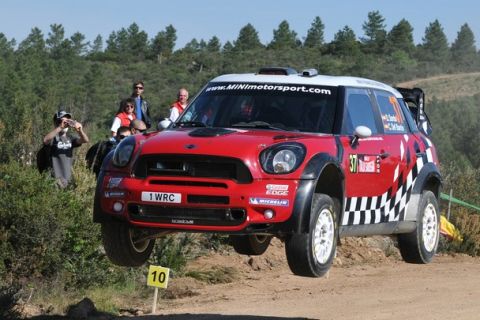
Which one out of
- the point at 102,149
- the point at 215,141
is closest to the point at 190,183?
the point at 215,141

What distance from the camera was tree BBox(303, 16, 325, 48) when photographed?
94.9 m

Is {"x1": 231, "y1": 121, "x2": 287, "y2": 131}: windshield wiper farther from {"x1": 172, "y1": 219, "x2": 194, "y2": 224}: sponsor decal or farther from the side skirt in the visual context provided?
{"x1": 172, "y1": 219, "x2": 194, "y2": 224}: sponsor decal

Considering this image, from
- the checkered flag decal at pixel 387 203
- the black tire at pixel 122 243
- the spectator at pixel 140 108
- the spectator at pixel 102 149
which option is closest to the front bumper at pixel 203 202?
the black tire at pixel 122 243

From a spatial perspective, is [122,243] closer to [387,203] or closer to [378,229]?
[378,229]

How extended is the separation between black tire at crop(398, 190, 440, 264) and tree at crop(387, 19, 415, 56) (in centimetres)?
7905

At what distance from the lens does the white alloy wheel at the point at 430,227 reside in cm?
1086


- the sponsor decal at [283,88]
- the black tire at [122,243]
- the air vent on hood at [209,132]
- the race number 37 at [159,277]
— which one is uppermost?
the sponsor decal at [283,88]

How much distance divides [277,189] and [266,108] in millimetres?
1450

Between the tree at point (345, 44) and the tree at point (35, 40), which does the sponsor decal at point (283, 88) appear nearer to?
the tree at point (345, 44)

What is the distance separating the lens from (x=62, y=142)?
1338 centimetres

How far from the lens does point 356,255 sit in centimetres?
2091

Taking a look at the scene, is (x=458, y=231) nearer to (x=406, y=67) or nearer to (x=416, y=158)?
(x=416, y=158)

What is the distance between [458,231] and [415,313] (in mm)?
5531

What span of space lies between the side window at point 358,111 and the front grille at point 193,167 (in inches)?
60.3
